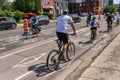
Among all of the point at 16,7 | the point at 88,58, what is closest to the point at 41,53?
the point at 88,58

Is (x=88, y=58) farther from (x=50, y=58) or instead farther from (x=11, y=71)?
(x=11, y=71)

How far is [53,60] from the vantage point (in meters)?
8.12

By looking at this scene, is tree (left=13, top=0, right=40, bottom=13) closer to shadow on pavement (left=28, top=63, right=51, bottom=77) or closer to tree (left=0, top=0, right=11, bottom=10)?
tree (left=0, top=0, right=11, bottom=10)

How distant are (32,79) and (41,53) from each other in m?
4.16

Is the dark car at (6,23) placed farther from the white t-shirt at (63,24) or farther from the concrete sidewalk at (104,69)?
the white t-shirt at (63,24)

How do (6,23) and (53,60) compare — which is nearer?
(53,60)

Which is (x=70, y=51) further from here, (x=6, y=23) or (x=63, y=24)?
(x=6, y=23)

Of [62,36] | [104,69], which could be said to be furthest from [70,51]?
[104,69]

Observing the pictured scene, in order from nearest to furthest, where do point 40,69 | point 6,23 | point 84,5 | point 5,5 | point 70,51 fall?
point 40,69 < point 70,51 < point 6,23 < point 5,5 < point 84,5

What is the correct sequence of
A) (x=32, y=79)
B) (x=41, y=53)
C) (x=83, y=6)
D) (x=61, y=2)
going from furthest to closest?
(x=83, y=6)
(x=61, y=2)
(x=41, y=53)
(x=32, y=79)

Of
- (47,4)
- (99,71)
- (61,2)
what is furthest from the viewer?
(61,2)

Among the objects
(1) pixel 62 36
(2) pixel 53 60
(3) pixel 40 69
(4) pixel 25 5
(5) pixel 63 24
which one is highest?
(4) pixel 25 5

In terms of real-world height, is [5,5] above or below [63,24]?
above

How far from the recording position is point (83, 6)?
411 ft
